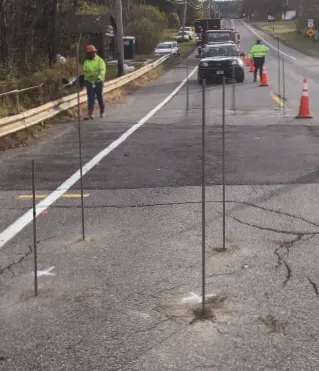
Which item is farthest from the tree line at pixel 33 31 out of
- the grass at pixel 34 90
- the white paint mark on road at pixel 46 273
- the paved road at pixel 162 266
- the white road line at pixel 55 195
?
the white paint mark on road at pixel 46 273

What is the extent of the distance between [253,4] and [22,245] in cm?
19960

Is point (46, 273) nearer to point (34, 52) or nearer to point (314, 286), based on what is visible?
Result: point (314, 286)

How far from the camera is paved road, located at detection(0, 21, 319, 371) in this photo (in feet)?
12.1

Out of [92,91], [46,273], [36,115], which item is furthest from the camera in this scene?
[92,91]

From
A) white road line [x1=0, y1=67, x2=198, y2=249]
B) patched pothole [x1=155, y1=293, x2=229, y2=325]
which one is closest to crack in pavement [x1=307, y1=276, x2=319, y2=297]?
patched pothole [x1=155, y1=293, x2=229, y2=325]

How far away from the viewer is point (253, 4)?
194250 mm

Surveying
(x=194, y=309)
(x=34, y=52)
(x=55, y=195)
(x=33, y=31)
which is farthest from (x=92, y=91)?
(x=33, y=31)

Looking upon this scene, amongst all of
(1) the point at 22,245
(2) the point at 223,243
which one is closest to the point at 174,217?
(2) the point at 223,243

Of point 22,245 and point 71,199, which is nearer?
point 22,245

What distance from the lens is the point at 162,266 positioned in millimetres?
5094

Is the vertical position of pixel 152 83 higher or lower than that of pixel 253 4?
lower

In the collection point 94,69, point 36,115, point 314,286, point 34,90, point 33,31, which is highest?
point 33,31

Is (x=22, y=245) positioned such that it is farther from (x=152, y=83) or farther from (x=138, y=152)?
(x=152, y=83)

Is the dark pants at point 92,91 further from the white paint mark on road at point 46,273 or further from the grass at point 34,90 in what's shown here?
the white paint mark on road at point 46,273
